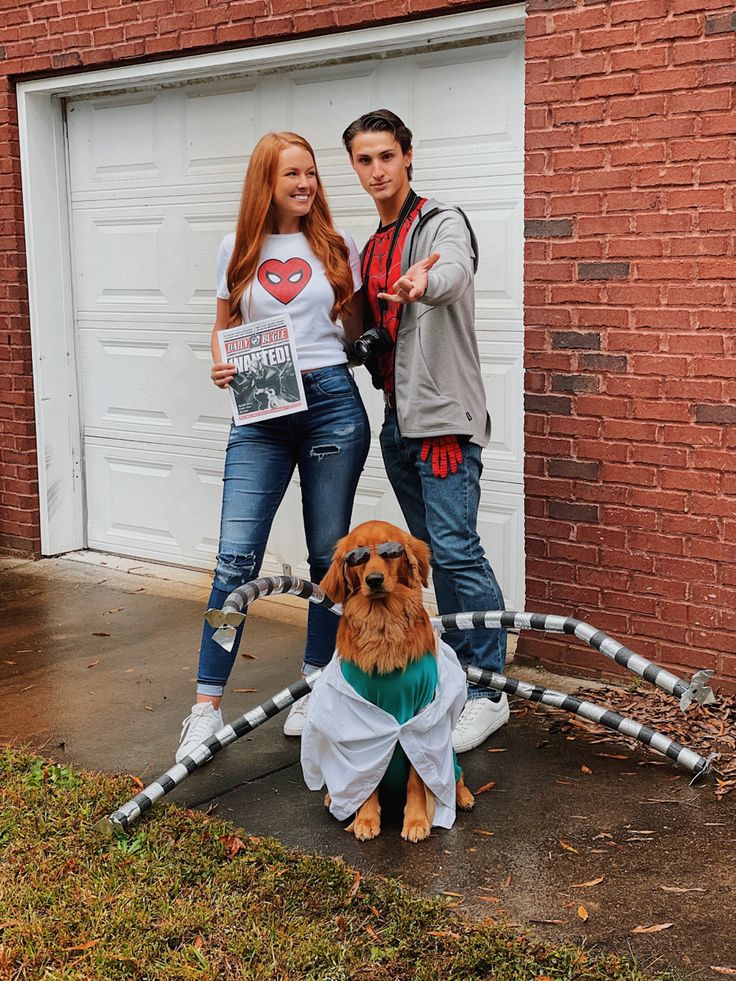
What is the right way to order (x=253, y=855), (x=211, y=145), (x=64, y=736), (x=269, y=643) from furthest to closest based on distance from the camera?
(x=211, y=145) → (x=269, y=643) → (x=64, y=736) → (x=253, y=855)

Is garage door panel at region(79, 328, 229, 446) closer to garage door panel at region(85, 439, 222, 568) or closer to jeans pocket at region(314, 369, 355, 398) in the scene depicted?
garage door panel at region(85, 439, 222, 568)

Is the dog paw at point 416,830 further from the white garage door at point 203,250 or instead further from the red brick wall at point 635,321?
the white garage door at point 203,250

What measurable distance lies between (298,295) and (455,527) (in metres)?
1.02

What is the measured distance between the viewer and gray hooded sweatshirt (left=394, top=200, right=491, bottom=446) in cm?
421

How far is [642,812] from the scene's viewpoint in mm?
3893

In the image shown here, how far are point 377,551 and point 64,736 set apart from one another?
1801mm

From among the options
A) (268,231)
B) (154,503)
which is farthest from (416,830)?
(154,503)

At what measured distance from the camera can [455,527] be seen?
439 cm

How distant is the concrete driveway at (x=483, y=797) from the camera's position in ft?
10.8

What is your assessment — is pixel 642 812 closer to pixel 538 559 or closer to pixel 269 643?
pixel 538 559

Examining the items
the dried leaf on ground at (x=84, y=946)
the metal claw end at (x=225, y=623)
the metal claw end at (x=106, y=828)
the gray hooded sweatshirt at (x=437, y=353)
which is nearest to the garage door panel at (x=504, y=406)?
the gray hooded sweatshirt at (x=437, y=353)

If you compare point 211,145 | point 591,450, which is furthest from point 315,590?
point 211,145

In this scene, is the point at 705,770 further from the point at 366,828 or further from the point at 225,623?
the point at 225,623

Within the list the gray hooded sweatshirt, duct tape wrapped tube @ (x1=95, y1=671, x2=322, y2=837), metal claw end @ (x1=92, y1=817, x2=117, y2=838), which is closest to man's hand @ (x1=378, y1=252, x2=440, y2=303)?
the gray hooded sweatshirt
